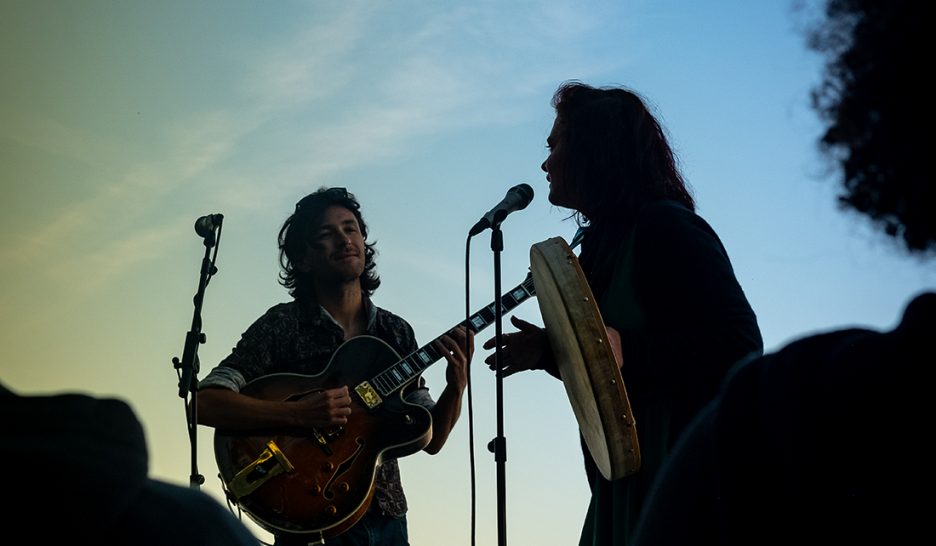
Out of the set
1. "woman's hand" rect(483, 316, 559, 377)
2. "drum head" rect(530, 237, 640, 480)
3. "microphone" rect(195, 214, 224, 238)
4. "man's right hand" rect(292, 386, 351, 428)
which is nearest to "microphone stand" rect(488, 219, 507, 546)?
"woman's hand" rect(483, 316, 559, 377)

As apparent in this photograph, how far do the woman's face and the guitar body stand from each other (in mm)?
1346

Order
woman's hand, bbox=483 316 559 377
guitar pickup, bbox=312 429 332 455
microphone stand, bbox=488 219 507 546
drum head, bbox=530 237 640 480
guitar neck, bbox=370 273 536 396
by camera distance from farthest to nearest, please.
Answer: guitar neck, bbox=370 273 536 396 < guitar pickup, bbox=312 429 332 455 < microphone stand, bbox=488 219 507 546 < woman's hand, bbox=483 316 559 377 < drum head, bbox=530 237 640 480

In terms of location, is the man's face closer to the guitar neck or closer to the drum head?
the guitar neck

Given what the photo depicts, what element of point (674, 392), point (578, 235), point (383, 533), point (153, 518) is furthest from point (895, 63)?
point (383, 533)

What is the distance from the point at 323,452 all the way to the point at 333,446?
4cm

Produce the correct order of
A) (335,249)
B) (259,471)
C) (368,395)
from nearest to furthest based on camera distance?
(259,471), (368,395), (335,249)

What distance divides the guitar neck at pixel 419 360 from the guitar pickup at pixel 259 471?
0.47 m

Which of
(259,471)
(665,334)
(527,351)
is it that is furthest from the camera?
(259,471)

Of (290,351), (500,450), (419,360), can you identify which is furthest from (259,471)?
(500,450)

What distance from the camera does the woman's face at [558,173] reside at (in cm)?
328

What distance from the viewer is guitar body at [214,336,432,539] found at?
4.10 metres

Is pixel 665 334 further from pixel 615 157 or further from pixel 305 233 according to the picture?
pixel 305 233

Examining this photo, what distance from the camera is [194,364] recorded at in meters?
4.50

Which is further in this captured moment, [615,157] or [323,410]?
[323,410]
